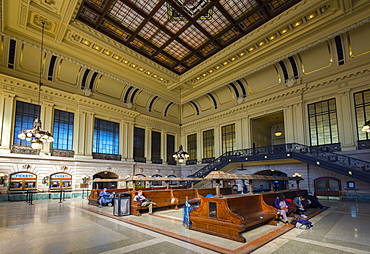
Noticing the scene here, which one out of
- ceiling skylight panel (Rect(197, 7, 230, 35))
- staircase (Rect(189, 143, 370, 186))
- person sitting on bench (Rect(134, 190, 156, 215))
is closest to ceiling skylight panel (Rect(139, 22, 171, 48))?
ceiling skylight panel (Rect(197, 7, 230, 35))

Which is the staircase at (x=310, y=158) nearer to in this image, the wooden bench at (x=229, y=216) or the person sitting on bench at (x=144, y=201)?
the wooden bench at (x=229, y=216)

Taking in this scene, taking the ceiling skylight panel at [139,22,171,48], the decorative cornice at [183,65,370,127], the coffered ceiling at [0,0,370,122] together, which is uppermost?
the ceiling skylight panel at [139,22,171,48]

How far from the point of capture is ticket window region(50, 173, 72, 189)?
16.2 m

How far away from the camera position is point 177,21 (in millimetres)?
14633

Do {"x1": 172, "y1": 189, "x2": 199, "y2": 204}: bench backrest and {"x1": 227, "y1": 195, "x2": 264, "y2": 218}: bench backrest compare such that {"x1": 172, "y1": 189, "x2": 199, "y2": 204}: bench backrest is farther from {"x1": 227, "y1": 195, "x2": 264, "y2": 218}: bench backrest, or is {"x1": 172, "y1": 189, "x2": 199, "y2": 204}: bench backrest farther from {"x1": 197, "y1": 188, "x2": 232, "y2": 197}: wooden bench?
{"x1": 227, "y1": 195, "x2": 264, "y2": 218}: bench backrest

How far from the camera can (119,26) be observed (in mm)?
14672

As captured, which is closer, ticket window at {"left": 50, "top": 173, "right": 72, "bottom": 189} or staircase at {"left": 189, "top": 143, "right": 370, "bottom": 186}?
staircase at {"left": 189, "top": 143, "right": 370, "bottom": 186}

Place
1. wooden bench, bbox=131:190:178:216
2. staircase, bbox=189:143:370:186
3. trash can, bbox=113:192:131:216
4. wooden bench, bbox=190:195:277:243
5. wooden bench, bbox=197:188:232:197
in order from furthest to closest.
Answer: staircase, bbox=189:143:370:186 → wooden bench, bbox=197:188:232:197 → wooden bench, bbox=131:190:178:216 → trash can, bbox=113:192:131:216 → wooden bench, bbox=190:195:277:243

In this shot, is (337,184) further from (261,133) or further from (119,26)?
(119,26)

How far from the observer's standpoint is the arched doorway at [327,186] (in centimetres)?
1431

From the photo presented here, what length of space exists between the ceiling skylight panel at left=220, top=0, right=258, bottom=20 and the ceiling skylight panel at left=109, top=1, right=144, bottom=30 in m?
5.37

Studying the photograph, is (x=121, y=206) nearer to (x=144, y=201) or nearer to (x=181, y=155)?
(x=144, y=201)

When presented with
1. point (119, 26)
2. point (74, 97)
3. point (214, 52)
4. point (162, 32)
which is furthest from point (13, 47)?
point (214, 52)

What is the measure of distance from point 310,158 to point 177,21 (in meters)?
12.2
